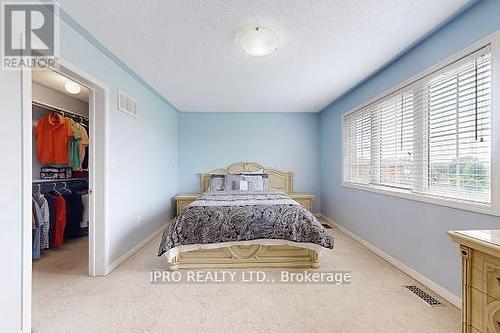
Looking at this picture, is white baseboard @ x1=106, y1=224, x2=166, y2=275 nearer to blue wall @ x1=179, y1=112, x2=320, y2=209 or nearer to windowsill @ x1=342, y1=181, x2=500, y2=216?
blue wall @ x1=179, y1=112, x2=320, y2=209

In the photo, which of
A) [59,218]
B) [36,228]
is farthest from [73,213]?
[36,228]

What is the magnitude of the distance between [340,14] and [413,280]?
8.05 feet

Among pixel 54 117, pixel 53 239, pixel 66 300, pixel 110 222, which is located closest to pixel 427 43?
pixel 110 222

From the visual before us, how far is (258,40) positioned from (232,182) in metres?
3.04

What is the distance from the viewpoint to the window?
6.32 feet

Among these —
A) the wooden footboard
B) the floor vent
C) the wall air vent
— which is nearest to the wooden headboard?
the wall air vent

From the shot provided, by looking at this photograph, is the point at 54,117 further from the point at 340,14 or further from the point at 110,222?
the point at 340,14

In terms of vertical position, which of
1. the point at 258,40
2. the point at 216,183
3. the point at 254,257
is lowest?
the point at 254,257

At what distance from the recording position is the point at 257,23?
214 cm

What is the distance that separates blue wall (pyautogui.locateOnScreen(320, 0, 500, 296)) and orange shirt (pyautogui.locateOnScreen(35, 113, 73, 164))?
422 cm

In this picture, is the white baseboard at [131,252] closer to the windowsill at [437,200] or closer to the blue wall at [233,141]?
the blue wall at [233,141]

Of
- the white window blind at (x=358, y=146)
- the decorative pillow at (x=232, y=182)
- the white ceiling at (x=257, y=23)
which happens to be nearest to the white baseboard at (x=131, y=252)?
the decorative pillow at (x=232, y=182)

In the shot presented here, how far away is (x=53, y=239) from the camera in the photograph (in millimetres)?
3463

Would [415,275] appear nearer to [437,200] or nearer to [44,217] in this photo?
[437,200]
